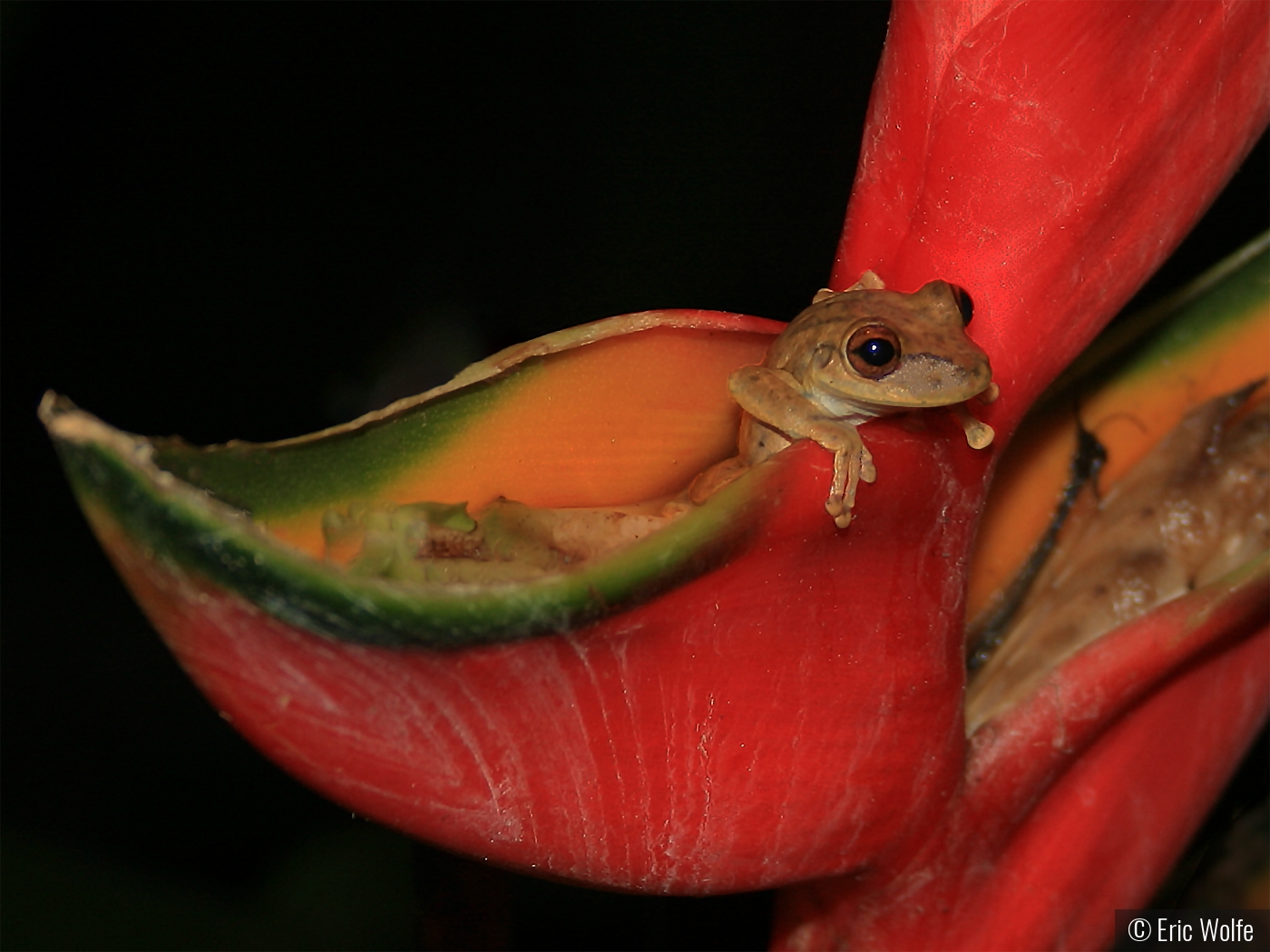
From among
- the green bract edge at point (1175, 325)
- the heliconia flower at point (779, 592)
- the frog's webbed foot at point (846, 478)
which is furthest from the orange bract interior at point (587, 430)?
the green bract edge at point (1175, 325)

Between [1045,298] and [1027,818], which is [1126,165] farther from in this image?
[1027,818]

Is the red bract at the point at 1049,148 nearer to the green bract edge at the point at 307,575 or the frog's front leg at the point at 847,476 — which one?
the frog's front leg at the point at 847,476

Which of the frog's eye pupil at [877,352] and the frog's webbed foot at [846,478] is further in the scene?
the frog's eye pupil at [877,352]

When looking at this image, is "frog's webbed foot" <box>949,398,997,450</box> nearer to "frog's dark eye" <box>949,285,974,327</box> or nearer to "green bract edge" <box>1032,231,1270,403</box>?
"frog's dark eye" <box>949,285,974,327</box>

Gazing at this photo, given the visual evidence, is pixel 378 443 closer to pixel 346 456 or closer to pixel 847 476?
pixel 346 456

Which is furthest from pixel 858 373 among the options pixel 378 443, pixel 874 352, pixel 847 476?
pixel 378 443

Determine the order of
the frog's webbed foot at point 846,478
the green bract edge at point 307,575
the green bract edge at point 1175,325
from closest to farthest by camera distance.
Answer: the green bract edge at point 307,575, the frog's webbed foot at point 846,478, the green bract edge at point 1175,325

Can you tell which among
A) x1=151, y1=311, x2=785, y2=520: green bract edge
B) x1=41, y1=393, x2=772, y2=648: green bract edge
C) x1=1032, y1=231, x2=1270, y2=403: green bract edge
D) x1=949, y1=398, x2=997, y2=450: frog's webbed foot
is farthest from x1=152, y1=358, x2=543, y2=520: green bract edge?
x1=1032, y1=231, x2=1270, y2=403: green bract edge

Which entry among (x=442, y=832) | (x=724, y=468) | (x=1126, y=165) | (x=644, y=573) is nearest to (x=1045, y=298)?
(x=1126, y=165)
